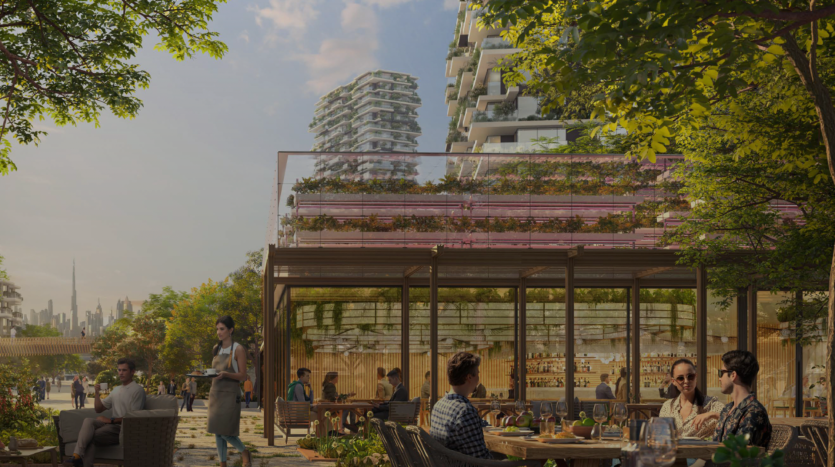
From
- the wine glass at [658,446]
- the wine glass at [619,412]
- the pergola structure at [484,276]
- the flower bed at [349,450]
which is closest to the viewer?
the wine glass at [658,446]

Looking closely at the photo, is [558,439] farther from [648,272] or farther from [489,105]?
[489,105]

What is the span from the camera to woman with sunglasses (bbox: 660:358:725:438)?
5.89 metres

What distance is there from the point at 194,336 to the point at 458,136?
25.3 m

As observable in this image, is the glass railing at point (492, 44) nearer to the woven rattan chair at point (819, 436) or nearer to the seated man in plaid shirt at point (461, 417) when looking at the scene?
the woven rattan chair at point (819, 436)

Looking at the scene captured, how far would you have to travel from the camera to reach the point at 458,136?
65.3 metres

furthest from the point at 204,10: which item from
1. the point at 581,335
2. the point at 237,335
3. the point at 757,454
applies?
the point at 237,335

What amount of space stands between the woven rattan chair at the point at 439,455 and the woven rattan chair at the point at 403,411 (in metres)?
7.32

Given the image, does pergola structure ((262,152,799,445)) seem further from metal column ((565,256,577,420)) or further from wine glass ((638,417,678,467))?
wine glass ((638,417,678,467))

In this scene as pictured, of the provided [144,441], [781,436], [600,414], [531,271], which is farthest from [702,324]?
[144,441]

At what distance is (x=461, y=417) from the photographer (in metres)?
5.14

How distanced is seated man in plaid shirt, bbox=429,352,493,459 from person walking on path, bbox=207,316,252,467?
13.4 ft

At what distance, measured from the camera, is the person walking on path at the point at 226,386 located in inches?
353

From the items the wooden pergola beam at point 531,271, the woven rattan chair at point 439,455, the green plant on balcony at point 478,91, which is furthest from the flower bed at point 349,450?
the green plant on balcony at point 478,91

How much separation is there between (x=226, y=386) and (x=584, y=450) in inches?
197
